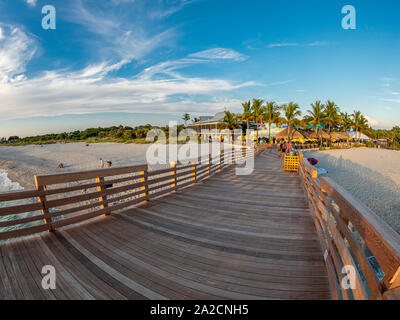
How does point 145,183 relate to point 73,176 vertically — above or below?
below

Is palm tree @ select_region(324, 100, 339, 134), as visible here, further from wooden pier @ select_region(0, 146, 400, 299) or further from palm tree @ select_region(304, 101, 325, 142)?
wooden pier @ select_region(0, 146, 400, 299)

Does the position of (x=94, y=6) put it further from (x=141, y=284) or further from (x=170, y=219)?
(x=141, y=284)

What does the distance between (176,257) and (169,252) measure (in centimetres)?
19

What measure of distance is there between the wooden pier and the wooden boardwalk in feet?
0.04

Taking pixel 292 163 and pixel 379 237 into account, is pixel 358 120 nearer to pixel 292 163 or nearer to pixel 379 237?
pixel 292 163

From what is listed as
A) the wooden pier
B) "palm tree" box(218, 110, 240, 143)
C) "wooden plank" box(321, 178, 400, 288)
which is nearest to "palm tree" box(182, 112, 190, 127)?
"palm tree" box(218, 110, 240, 143)

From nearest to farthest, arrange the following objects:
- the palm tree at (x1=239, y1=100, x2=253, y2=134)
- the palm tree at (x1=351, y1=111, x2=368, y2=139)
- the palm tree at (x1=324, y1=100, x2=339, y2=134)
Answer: the palm tree at (x1=239, y1=100, x2=253, y2=134), the palm tree at (x1=324, y1=100, x2=339, y2=134), the palm tree at (x1=351, y1=111, x2=368, y2=139)

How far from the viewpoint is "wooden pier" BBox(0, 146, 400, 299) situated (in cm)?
218

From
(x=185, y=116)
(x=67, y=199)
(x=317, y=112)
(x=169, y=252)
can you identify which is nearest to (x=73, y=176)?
(x=67, y=199)

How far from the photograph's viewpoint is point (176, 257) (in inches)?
112

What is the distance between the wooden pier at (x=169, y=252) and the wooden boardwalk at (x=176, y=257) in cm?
1

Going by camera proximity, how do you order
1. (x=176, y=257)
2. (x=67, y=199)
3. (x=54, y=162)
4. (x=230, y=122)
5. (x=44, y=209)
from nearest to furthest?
1. (x=176, y=257)
2. (x=44, y=209)
3. (x=67, y=199)
4. (x=54, y=162)
5. (x=230, y=122)

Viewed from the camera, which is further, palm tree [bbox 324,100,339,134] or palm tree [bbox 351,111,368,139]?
palm tree [bbox 351,111,368,139]
